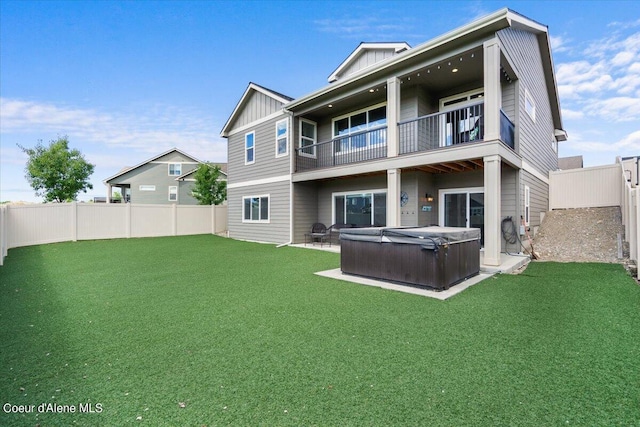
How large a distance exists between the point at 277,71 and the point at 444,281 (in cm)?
1774

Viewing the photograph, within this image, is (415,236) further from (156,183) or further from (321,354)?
(156,183)

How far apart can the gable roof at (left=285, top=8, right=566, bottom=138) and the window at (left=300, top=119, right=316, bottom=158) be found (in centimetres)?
90

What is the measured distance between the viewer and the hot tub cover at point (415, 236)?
5234mm

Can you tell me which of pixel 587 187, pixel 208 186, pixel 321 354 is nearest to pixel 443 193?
pixel 587 187

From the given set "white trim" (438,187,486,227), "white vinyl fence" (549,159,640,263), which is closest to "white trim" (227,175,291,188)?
"white trim" (438,187,486,227)

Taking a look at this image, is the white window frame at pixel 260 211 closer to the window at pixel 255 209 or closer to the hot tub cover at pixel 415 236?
the window at pixel 255 209

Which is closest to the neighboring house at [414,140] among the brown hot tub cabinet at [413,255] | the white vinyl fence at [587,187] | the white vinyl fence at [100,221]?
the white vinyl fence at [587,187]

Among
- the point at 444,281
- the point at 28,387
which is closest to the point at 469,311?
the point at 444,281

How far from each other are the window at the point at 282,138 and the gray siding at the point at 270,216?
1.32m

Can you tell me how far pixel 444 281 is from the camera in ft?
17.2

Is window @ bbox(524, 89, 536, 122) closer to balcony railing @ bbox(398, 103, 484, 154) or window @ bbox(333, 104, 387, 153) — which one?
balcony railing @ bbox(398, 103, 484, 154)

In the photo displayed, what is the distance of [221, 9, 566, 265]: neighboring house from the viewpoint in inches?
292

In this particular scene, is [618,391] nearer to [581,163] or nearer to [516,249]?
[516,249]

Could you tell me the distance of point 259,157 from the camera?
13797mm
